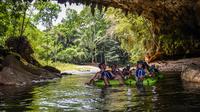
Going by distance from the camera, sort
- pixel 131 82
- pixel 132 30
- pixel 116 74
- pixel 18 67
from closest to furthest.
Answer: pixel 131 82
pixel 116 74
pixel 18 67
pixel 132 30

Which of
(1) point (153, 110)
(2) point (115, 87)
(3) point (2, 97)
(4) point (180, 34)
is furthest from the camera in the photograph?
(4) point (180, 34)

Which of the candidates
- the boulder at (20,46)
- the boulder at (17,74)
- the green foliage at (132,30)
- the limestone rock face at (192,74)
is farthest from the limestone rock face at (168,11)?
the boulder at (20,46)

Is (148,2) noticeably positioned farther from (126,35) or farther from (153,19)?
(126,35)

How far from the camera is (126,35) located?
41.8 m

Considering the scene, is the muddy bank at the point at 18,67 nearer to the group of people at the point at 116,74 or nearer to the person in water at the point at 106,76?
the group of people at the point at 116,74

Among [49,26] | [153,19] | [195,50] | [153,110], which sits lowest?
[153,110]

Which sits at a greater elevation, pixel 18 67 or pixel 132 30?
pixel 132 30

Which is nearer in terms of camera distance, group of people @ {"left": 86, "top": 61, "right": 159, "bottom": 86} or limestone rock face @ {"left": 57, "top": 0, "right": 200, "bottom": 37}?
group of people @ {"left": 86, "top": 61, "right": 159, "bottom": 86}

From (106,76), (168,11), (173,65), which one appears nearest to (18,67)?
(106,76)

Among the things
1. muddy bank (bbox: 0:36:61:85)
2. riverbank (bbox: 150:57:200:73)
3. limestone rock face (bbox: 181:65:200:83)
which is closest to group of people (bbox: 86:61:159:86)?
limestone rock face (bbox: 181:65:200:83)

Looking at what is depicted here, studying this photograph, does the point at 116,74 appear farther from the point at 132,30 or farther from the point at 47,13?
the point at 47,13

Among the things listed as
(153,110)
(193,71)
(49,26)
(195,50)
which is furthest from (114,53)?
Result: (153,110)

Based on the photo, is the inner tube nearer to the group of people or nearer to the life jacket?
the group of people

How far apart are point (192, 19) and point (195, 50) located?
8030 millimetres
